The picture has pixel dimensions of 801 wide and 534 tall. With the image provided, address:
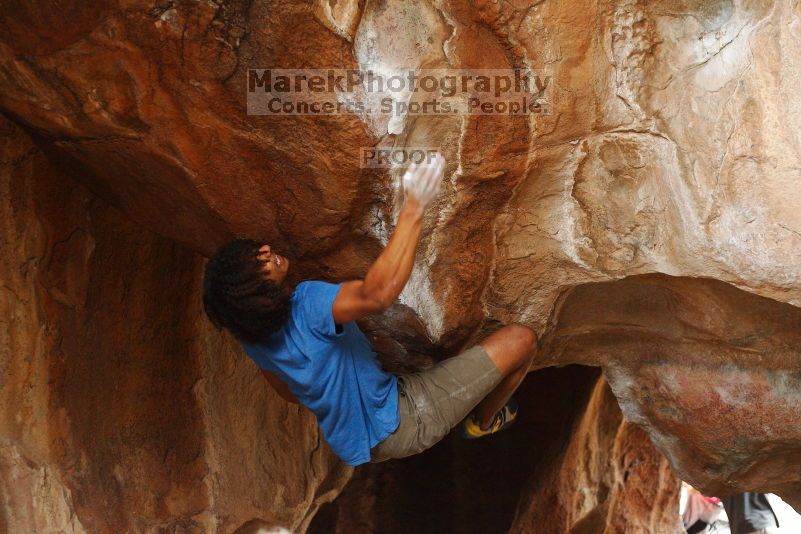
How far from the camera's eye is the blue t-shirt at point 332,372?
5.98 feet

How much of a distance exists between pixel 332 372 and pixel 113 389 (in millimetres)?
732

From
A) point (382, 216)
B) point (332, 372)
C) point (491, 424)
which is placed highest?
point (382, 216)

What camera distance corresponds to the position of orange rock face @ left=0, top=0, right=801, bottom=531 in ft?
5.32

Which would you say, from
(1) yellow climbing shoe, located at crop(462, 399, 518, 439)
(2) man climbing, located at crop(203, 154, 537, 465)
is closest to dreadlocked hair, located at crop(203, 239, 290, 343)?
(2) man climbing, located at crop(203, 154, 537, 465)

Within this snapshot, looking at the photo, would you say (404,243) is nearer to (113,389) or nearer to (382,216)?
(382,216)

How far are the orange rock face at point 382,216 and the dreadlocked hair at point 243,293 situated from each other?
0.61ft

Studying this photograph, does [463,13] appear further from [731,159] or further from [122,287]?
[122,287]

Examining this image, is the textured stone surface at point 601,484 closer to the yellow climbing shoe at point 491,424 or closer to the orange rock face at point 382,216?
the orange rock face at point 382,216

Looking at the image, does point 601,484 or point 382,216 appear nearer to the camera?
point 382,216

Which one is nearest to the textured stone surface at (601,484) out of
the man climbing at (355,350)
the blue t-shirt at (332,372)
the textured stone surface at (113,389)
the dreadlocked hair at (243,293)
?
the textured stone surface at (113,389)

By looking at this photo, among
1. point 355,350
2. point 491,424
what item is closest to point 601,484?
point 491,424

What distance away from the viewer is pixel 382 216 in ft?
6.14

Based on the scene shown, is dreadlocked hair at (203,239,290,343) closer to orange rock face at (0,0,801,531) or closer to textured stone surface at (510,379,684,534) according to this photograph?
orange rock face at (0,0,801,531)

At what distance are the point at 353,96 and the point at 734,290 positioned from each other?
1.13 meters
